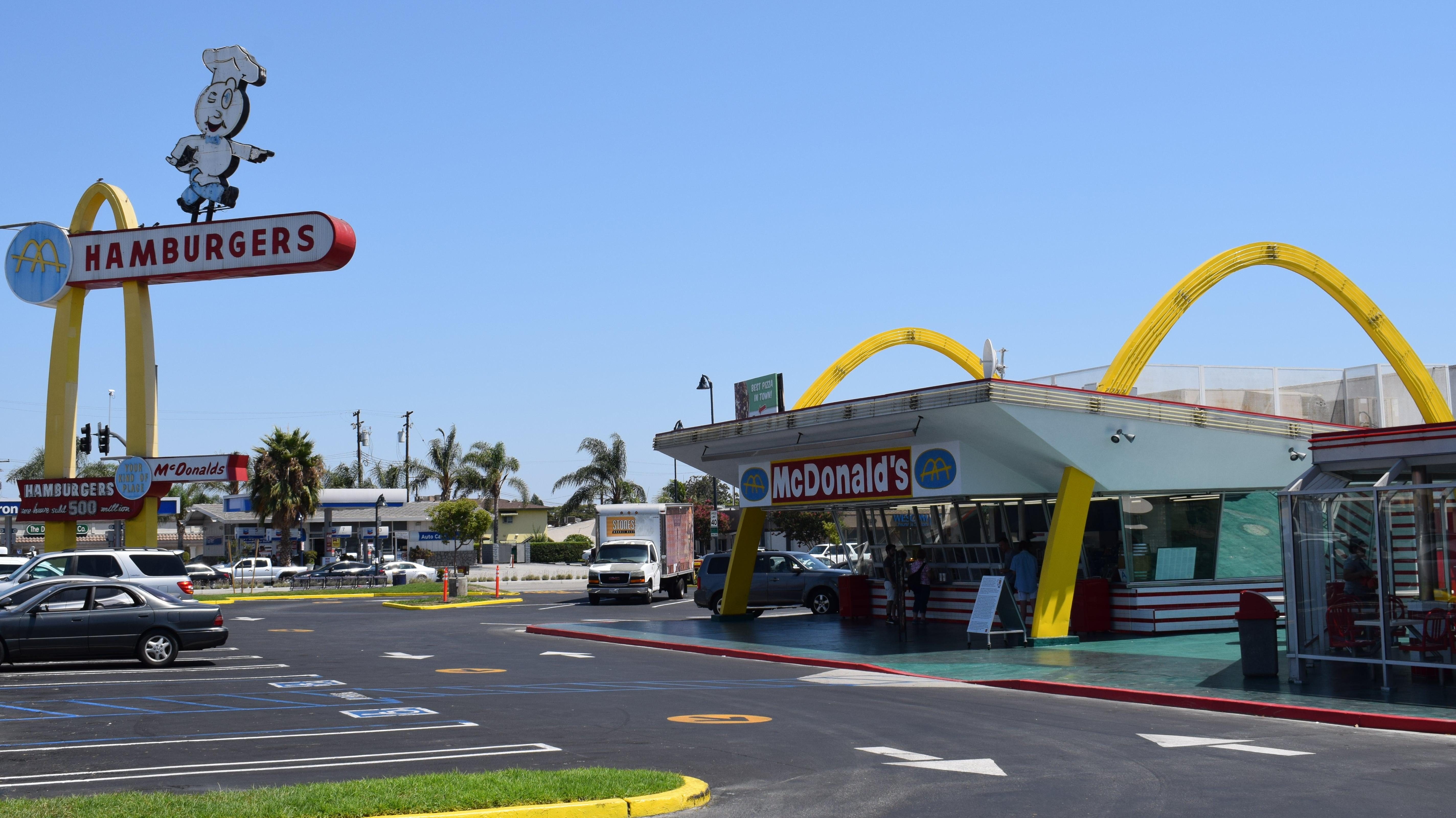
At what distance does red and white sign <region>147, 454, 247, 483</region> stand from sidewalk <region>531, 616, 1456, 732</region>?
929cm

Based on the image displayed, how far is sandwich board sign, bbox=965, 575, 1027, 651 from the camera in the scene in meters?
20.9

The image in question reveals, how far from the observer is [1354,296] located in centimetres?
3098

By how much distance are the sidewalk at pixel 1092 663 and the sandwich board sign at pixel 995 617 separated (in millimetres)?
441

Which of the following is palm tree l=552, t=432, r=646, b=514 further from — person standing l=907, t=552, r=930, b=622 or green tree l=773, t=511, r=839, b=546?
person standing l=907, t=552, r=930, b=622

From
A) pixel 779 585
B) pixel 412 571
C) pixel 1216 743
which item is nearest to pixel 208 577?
pixel 412 571

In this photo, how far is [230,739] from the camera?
11383mm

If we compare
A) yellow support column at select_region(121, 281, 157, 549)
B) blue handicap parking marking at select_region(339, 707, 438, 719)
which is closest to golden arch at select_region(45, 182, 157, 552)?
yellow support column at select_region(121, 281, 157, 549)

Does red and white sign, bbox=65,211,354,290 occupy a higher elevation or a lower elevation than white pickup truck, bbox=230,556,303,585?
higher

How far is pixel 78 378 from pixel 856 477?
21.0 meters

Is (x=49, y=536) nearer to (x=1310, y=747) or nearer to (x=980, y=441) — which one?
(x=980, y=441)

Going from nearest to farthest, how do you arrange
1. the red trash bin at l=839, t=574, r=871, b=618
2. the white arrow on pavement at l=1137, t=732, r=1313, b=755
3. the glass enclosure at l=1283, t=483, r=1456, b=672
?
the white arrow on pavement at l=1137, t=732, r=1313, b=755
the glass enclosure at l=1283, t=483, r=1456, b=672
the red trash bin at l=839, t=574, r=871, b=618

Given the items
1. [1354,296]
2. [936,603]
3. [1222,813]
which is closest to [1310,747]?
[1222,813]

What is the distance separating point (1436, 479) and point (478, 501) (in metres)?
59.4

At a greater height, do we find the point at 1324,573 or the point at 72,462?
the point at 72,462
